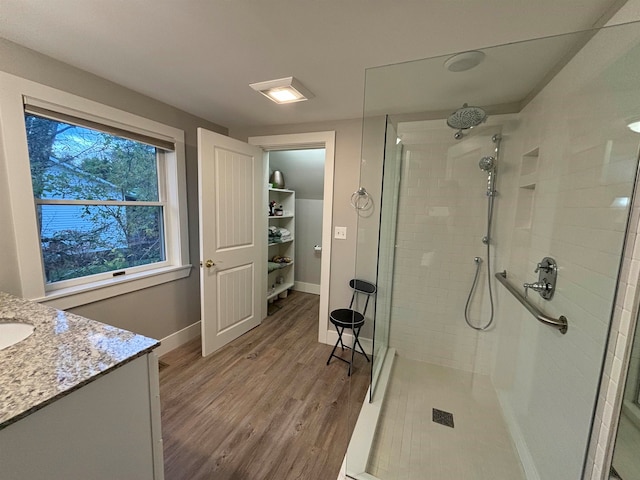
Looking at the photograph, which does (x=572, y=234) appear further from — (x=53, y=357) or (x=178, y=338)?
(x=178, y=338)

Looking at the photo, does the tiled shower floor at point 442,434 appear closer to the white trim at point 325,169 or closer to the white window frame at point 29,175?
the white trim at point 325,169

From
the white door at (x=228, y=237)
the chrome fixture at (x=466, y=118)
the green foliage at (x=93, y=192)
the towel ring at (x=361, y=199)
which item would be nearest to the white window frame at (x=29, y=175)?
the green foliage at (x=93, y=192)

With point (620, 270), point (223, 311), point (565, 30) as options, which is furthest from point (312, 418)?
point (565, 30)

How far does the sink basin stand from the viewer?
1062 millimetres

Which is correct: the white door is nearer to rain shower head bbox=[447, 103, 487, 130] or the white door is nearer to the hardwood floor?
the hardwood floor

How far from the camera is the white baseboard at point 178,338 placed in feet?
7.68

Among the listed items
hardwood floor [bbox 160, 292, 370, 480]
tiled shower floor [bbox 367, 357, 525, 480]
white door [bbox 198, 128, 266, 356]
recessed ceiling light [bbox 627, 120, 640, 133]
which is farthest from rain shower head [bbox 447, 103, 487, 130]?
hardwood floor [bbox 160, 292, 370, 480]

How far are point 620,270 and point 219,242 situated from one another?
2.47 meters

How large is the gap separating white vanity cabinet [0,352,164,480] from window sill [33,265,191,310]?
1.22 meters

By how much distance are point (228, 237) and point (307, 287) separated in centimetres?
208

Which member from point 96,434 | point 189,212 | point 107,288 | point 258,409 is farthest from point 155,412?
point 189,212

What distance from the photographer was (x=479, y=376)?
82.7 inches

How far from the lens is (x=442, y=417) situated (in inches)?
67.7

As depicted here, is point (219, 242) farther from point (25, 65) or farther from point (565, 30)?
point (565, 30)
